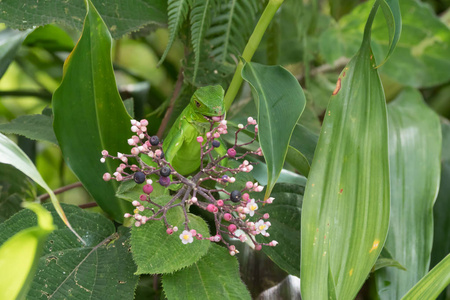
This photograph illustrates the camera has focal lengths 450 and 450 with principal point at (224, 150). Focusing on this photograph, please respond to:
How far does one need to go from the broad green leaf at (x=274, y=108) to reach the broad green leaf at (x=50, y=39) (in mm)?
514

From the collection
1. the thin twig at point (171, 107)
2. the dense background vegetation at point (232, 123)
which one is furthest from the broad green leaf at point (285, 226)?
the thin twig at point (171, 107)

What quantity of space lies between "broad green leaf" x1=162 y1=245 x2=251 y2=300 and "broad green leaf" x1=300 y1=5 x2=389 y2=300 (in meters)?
0.09

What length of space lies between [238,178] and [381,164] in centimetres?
21

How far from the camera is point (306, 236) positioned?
1.96ft

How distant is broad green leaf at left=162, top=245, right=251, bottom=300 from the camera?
1.80 feet

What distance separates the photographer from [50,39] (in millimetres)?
998

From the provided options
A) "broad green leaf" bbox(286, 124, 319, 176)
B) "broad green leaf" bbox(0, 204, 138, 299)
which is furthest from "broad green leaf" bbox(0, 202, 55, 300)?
"broad green leaf" bbox(286, 124, 319, 176)

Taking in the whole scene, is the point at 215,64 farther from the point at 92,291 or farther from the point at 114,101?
the point at 92,291

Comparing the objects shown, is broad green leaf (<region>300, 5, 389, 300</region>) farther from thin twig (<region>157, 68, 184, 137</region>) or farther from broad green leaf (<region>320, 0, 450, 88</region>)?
broad green leaf (<region>320, 0, 450, 88</region>)

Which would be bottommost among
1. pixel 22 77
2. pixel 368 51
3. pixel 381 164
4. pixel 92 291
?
pixel 22 77

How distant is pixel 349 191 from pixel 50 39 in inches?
28.9

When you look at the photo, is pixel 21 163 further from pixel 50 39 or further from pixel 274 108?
pixel 50 39

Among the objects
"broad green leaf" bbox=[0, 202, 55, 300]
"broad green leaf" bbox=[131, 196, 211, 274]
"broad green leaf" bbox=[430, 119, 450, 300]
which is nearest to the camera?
"broad green leaf" bbox=[0, 202, 55, 300]

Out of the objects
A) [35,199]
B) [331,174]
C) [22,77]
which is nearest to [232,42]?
[331,174]
